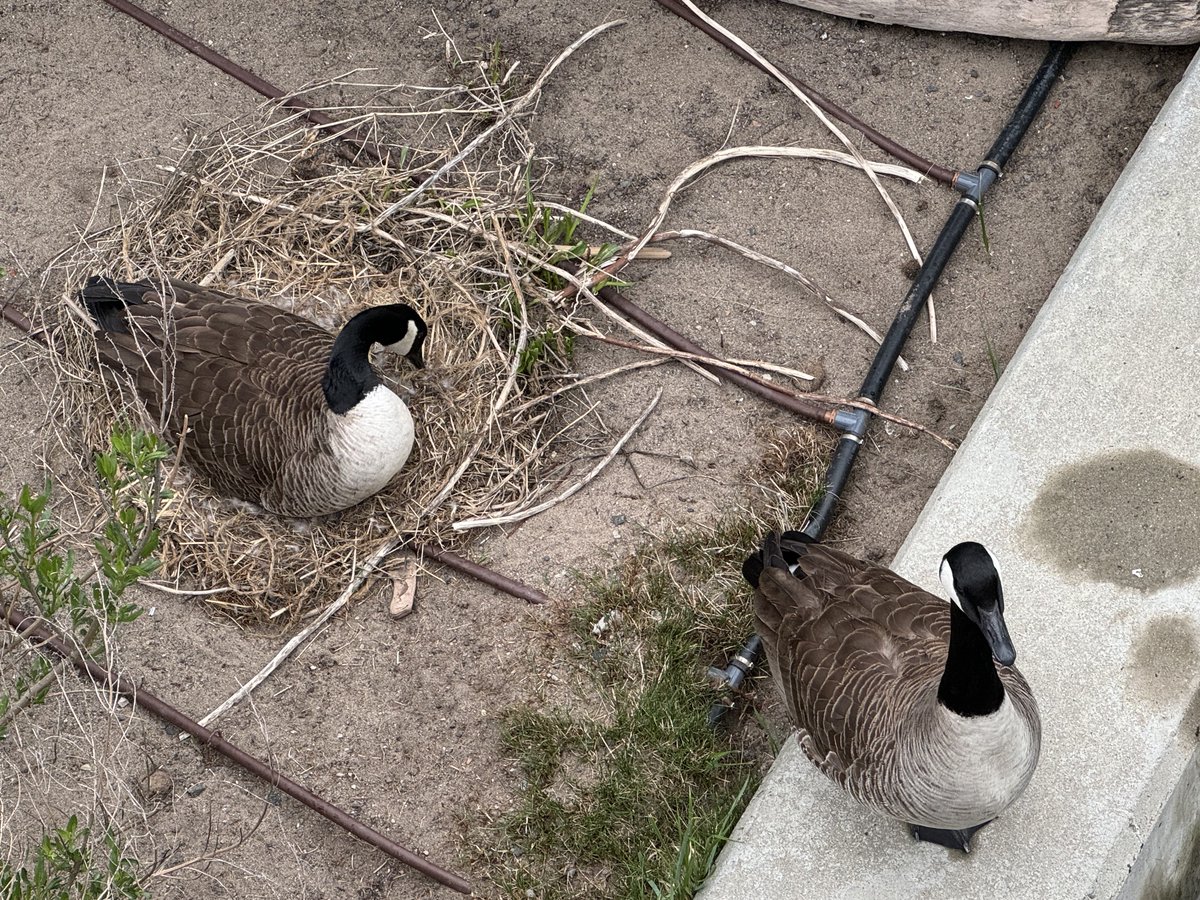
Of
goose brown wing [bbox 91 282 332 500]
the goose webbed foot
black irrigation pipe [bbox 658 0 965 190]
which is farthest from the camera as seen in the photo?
black irrigation pipe [bbox 658 0 965 190]

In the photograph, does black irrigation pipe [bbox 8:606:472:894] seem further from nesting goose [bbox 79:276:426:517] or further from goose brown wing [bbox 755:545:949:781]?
goose brown wing [bbox 755:545:949:781]

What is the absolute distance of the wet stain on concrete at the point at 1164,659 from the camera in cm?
314

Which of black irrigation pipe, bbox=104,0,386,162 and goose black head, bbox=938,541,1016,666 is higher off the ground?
goose black head, bbox=938,541,1016,666

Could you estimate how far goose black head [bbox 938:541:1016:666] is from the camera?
94.3 inches

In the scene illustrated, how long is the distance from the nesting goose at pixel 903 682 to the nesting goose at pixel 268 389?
1.26 metres

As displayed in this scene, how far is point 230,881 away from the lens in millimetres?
3494

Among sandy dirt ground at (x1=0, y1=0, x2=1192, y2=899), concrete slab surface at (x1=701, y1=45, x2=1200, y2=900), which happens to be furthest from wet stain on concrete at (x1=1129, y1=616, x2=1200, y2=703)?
sandy dirt ground at (x1=0, y1=0, x2=1192, y2=899)

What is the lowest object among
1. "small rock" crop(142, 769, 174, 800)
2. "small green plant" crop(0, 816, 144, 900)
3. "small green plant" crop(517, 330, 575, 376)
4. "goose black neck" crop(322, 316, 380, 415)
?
"small rock" crop(142, 769, 174, 800)

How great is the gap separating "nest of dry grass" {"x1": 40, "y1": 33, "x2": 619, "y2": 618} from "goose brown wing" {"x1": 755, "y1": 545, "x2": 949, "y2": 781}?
45.8 inches

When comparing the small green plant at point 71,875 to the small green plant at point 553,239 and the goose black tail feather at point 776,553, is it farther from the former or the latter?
the small green plant at point 553,239

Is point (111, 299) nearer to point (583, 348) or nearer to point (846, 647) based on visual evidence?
point (583, 348)

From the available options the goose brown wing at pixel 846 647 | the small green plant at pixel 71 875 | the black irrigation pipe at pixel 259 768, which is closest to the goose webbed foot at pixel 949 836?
the goose brown wing at pixel 846 647

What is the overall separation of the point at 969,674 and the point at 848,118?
2.68m

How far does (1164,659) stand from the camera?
317 centimetres
